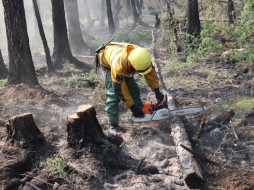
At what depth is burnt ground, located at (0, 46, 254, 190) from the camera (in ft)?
14.9

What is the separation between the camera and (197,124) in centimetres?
603

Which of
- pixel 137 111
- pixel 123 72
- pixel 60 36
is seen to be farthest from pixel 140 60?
pixel 60 36

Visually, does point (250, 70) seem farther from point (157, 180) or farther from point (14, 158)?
point (14, 158)

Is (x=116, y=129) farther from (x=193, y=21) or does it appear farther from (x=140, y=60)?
(x=193, y=21)

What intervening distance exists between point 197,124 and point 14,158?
3.14 m

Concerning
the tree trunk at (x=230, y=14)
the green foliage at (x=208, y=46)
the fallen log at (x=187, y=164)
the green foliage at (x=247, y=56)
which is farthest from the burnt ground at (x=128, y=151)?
the tree trunk at (x=230, y=14)

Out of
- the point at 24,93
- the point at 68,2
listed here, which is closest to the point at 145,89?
the point at 24,93

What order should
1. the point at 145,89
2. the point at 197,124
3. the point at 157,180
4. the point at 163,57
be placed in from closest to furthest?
the point at 157,180, the point at 197,124, the point at 145,89, the point at 163,57

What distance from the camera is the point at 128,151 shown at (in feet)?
17.6

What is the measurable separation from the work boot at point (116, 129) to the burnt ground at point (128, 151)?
0.10 metres

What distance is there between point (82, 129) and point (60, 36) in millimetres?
7372

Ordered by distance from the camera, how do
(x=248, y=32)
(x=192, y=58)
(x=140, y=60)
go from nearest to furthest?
1. (x=140, y=60)
2. (x=248, y=32)
3. (x=192, y=58)

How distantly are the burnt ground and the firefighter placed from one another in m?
0.52

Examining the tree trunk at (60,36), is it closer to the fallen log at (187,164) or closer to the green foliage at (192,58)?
the green foliage at (192,58)
